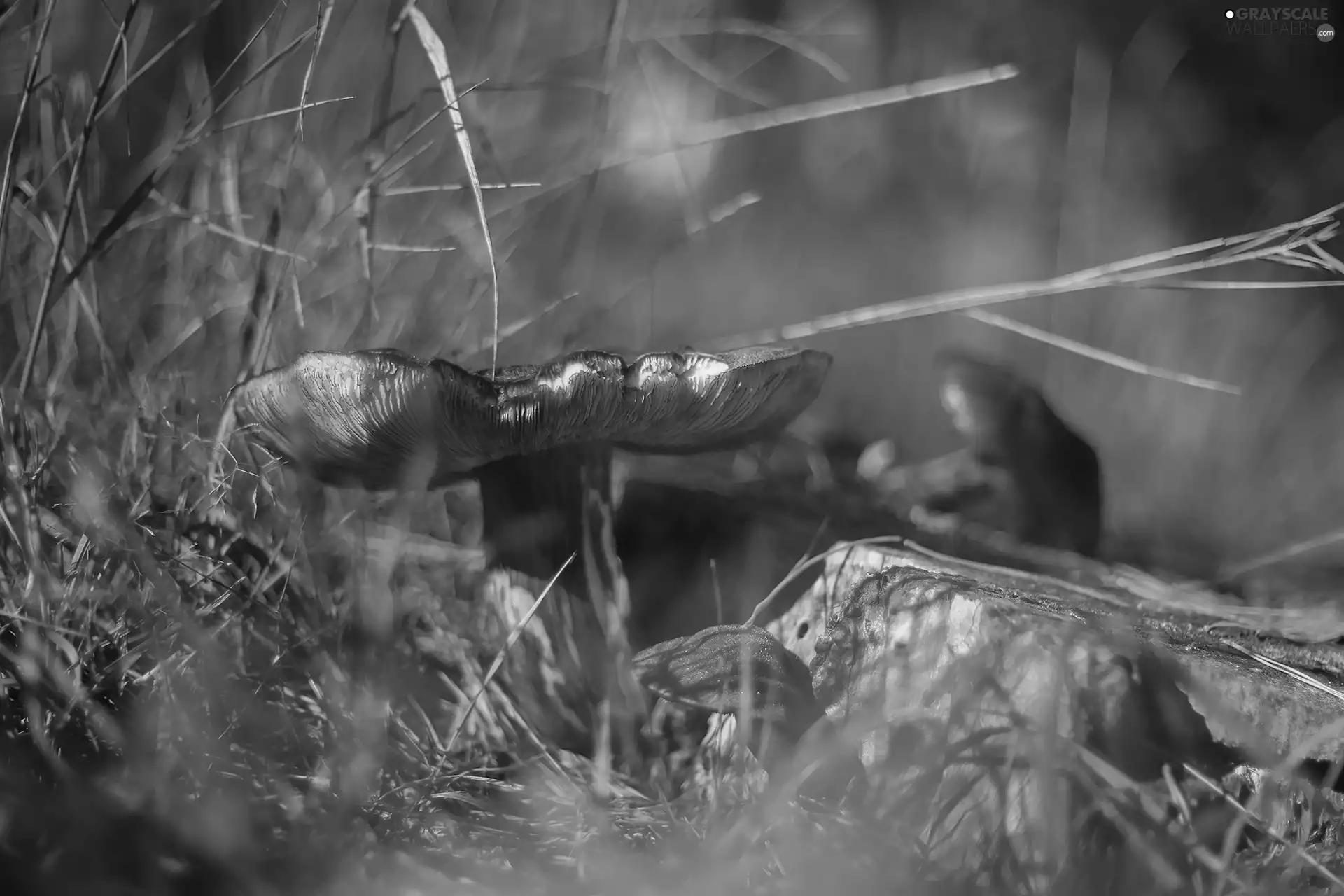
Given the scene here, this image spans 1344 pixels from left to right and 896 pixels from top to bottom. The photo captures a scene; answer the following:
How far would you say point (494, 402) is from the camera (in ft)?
3.58

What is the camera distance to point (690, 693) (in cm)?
102

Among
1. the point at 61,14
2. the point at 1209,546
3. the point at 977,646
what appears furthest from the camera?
the point at 1209,546

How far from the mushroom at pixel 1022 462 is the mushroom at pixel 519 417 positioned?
2.07 feet

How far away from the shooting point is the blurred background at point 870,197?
6.33ft

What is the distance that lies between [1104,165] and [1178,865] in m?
3.25

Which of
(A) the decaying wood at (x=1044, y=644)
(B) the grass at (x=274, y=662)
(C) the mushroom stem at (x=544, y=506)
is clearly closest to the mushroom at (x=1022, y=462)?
(B) the grass at (x=274, y=662)

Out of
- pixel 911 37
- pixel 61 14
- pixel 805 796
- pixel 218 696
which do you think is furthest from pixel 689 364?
pixel 911 37

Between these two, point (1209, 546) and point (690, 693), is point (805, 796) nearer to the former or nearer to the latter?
point (690, 693)

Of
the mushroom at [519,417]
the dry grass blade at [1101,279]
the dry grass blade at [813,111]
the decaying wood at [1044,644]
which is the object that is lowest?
the decaying wood at [1044,644]

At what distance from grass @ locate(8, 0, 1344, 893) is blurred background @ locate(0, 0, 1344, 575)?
0.33 meters

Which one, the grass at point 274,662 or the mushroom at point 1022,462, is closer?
the grass at point 274,662

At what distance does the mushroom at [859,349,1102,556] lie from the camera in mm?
1769

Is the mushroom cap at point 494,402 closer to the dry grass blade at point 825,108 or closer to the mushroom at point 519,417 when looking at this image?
the mushroom at point 519,417

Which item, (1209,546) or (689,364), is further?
(1209,546)
